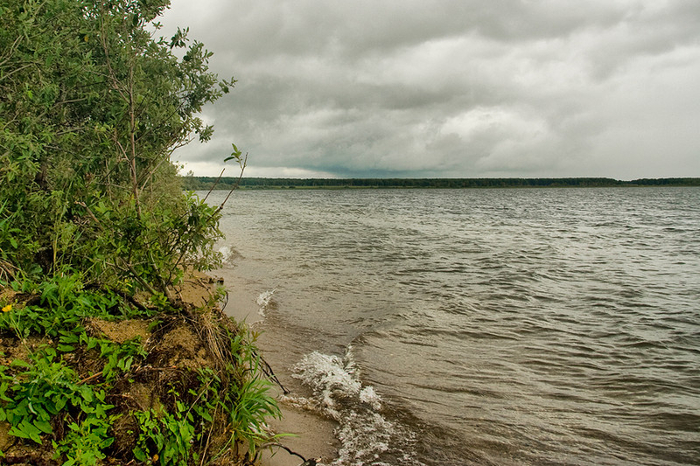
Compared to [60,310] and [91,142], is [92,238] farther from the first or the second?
[60,310]

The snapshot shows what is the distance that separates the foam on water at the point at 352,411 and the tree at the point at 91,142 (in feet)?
8.74

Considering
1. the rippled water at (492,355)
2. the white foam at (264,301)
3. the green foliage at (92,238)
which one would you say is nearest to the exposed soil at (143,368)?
the green foliage at (92,238)

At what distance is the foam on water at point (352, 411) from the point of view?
15.8 ft

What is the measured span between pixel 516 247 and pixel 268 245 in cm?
1446

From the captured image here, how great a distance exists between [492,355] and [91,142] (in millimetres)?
7922

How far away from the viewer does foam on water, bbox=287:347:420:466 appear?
482 cm

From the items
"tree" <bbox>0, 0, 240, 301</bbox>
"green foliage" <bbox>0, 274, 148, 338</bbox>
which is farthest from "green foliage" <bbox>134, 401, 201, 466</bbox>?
"tree" <bbox>0, 0, 240, 301</bbox>

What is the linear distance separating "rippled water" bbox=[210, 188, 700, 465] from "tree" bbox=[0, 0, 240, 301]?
317 cm

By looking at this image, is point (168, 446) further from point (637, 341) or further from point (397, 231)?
point (397, 231)

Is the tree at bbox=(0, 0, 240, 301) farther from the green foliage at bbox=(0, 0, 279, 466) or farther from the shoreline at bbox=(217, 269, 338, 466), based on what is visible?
the shoreline at bbox=(217, 269, 338, 466)

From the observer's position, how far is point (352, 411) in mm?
5816

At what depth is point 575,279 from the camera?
1559 cm

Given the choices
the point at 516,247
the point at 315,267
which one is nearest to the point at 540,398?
the point at 315,267

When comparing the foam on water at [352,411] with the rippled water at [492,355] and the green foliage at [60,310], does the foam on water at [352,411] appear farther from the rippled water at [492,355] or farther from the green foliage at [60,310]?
the green foliage at [60,310]
